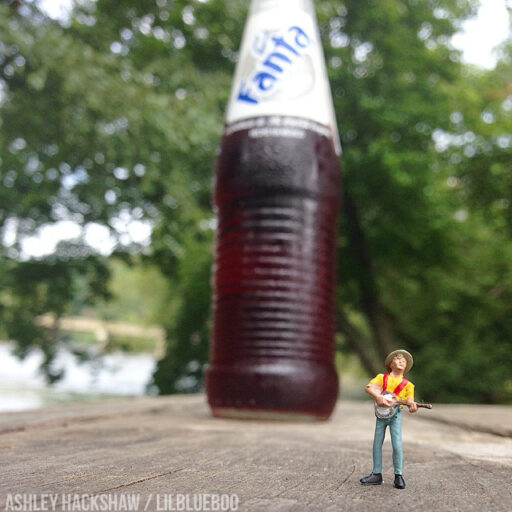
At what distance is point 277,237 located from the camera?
11.1 feet

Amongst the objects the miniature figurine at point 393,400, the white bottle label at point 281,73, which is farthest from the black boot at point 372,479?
the white bottle label at point 281,73

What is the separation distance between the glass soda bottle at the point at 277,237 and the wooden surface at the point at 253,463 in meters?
0.31

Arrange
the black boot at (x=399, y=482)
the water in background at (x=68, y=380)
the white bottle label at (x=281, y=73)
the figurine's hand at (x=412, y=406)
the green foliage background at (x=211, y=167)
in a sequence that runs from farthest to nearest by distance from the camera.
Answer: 1. the water in background at (x=68, y=380)
2. the green foliage background at (x=211, y=167)
3. the white bottle label at (x=281, y=73)
4. the black boot at (x=399, y=482)
5. the figurine's hand at (x=412, y=406)

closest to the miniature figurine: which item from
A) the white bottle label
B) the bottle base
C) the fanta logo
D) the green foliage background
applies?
the bottle base

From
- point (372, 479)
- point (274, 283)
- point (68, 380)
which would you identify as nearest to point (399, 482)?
point (372, 479)

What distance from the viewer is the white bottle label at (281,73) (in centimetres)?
351

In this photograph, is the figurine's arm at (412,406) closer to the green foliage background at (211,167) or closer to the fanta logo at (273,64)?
the fanta logo at (273,64)

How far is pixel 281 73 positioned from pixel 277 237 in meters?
0.91

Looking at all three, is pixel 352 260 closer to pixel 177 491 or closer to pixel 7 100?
pixel 7 100

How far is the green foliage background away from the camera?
6430mm

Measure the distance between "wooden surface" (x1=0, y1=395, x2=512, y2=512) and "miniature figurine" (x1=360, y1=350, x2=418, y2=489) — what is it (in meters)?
0.06

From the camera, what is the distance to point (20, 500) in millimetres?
1171

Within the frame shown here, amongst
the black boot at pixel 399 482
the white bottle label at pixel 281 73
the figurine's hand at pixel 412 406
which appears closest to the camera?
the figurine's hand at pixel 412 406

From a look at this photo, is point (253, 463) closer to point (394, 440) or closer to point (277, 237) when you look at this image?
point (394, 440)
